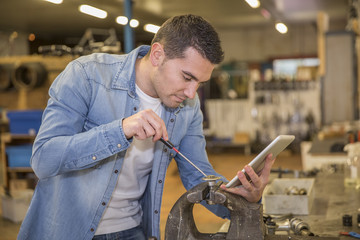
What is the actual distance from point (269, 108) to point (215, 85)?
1652 mm

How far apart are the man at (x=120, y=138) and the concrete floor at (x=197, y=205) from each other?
293 centimetres

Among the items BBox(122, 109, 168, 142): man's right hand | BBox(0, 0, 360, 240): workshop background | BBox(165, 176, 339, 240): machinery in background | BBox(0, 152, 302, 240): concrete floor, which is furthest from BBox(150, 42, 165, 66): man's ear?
BBox(0, 152, 302, 240): concrete floor

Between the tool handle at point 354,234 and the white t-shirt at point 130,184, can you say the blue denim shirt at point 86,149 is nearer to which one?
the white t-shirt at point 130,184

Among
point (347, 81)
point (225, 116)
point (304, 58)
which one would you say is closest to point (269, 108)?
point (225, 116)

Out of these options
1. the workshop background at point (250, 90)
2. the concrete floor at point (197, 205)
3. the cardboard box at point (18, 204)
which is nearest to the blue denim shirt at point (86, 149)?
the workshop background at point (250, 90)

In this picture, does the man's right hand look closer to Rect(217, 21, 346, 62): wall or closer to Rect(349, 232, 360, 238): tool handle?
Rect(349, 232, 360, 238): tool handle

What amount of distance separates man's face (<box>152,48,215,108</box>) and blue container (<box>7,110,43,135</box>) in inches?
194

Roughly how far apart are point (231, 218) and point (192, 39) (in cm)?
65

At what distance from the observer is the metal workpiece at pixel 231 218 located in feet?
5.15

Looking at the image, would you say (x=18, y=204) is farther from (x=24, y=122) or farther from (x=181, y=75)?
(x=181, y=75)

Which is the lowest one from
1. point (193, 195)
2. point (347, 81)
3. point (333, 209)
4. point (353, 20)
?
point (333, 209)

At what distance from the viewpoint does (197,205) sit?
20.7 feet

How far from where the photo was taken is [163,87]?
1.75 m

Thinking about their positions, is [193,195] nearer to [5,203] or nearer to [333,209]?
[333,209]
